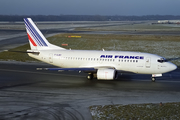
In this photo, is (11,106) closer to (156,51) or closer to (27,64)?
(27,64)

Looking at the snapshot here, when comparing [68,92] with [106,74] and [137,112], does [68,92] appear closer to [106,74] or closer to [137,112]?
[106,74]

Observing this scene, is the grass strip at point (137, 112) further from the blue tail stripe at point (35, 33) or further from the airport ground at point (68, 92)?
Result: the blue tail stripe at point (35, 33)

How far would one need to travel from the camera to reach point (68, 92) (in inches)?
1006

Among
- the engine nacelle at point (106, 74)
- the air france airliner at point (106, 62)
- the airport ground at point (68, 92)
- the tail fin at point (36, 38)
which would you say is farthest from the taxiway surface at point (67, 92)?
the tail fin at point (36, 38)

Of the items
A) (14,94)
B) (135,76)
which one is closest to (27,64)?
(14,94)

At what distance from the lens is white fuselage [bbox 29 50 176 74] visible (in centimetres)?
2953

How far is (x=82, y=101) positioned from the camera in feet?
74.4

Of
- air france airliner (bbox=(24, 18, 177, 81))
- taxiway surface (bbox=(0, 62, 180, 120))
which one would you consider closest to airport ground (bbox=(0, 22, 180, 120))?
taxiway surface (bbox=(0, 62, 180, 120))

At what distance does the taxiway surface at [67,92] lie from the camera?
20.0m

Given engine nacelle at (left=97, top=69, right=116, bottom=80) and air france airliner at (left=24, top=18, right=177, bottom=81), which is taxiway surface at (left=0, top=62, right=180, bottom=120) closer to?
engine nacelle at (left=97, top=69, right=116, bottom=80)

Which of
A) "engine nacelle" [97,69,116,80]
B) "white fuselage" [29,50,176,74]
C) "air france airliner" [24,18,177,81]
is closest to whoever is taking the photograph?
"engine nacelle" [97,69,116,80]

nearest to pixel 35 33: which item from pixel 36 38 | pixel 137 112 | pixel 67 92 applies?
pixel 36 38

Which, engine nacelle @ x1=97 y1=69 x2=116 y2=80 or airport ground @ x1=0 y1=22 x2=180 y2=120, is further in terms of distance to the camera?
Answer: engine nacelle @ x1=97 y1=69 x2=116 y2=80

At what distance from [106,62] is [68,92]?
7575 millimetres
